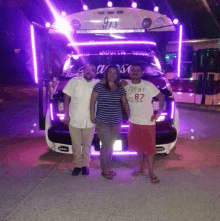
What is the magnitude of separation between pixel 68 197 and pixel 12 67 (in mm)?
38012

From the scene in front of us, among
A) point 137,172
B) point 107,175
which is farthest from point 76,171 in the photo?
point 137,172

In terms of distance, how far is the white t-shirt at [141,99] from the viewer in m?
4.27

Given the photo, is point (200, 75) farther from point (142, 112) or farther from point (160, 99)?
point (142, 112)

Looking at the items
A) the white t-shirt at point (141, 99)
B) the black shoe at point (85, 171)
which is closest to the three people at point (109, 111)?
the white t-shirt at point (141, 99)

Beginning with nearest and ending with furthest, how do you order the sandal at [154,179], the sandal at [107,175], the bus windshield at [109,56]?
the sandal at [154,179] < the sandal at [107,175] < the bus windshield at [109,56]

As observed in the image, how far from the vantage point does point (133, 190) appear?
→ 411 centimetres

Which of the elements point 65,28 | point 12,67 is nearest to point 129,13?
point 65,28

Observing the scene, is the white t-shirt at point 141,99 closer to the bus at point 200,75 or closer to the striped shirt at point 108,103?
the striped shirt at point 108,103

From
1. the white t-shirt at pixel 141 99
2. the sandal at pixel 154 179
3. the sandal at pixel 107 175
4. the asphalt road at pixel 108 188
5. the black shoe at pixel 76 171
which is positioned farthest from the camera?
the black shoe at pixel 76 171

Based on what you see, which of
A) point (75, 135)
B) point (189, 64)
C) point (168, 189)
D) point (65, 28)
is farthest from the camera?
point (189, 64)

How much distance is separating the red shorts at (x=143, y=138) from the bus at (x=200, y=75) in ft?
29.2

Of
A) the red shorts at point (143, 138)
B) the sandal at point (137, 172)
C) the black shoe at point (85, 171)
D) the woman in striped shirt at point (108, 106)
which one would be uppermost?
the woman in striped shirt at point (108, 106)

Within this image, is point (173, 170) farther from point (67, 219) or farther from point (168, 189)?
point (67, 219)

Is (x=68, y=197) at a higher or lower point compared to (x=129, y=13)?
lower
